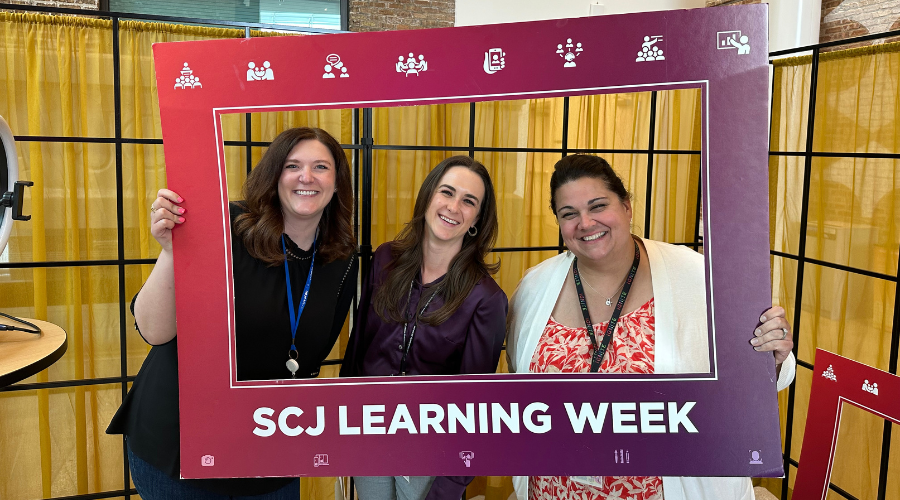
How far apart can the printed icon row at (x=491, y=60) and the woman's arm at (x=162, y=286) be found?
28 cm

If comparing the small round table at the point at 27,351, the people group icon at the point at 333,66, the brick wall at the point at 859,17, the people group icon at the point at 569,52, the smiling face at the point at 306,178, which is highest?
the brick wall at the point at 859,17

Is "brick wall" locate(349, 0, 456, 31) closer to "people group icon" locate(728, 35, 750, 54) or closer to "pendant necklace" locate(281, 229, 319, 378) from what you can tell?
"pendant necklace" locate(281, 229, 319, 378)

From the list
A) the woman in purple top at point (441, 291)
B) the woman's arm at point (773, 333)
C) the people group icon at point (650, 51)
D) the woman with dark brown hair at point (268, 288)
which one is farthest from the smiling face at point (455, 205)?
the woman's arm at point (773, 333)

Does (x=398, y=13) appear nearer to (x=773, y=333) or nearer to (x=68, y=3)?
(x=68, y=3)

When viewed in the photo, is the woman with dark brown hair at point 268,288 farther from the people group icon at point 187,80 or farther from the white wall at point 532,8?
the white wall at point 532,8

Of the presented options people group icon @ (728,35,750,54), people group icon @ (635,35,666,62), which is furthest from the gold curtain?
people group icon @ (635,35,666,62)

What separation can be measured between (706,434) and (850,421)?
8.46 feet

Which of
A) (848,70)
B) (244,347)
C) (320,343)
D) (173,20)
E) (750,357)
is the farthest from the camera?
(848,70)

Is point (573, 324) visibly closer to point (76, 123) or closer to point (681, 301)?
point (681, 301)

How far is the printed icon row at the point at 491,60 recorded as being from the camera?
1.28 metres

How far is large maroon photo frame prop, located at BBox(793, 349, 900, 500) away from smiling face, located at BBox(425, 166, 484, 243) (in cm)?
184

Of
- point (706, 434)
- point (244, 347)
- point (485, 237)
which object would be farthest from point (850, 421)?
point (244, 347)

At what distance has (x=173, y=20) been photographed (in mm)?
2678

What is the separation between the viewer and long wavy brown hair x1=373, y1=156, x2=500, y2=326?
1499 mm
